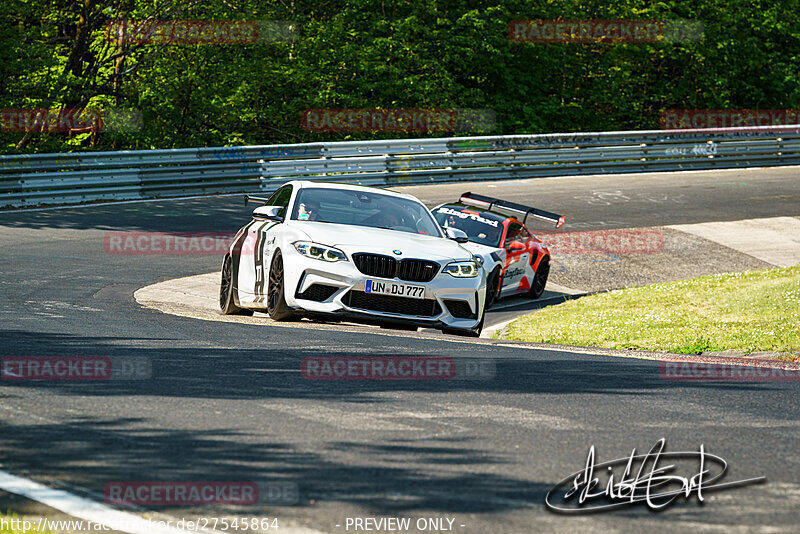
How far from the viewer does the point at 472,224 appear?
18359 millimetres

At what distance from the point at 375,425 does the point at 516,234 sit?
42.2 feet

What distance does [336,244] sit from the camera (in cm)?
1067

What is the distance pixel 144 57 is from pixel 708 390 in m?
27.9

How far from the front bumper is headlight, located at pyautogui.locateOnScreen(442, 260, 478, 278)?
0.06m

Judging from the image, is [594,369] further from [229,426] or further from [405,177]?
[405,177]

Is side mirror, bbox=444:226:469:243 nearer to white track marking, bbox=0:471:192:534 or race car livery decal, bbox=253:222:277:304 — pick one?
race car livery decal, bbox=253:222:277:304

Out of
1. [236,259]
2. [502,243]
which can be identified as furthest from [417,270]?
[502,243]

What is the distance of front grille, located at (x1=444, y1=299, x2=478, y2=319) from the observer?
10883mm

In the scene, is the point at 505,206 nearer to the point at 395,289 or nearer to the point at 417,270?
the point at 417,270

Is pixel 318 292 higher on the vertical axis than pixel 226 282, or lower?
higher

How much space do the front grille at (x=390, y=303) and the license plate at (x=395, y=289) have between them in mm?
44

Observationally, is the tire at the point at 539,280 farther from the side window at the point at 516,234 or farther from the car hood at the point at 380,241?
the car hood at the point at 380,241

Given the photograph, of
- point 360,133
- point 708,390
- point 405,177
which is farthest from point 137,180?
point 708,390

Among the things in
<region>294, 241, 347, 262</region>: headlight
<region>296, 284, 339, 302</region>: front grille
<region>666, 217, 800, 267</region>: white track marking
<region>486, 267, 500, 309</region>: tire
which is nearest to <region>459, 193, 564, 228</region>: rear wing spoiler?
<region>486, 267, 500, 309</region>: tire
